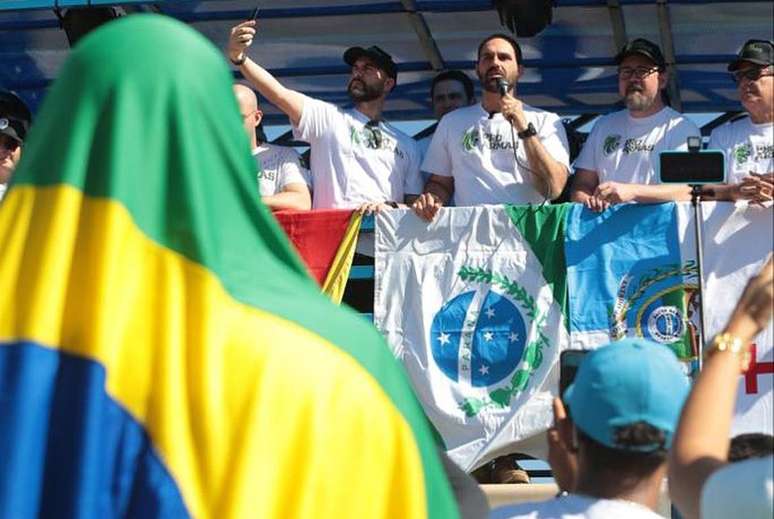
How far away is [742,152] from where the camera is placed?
313 inches

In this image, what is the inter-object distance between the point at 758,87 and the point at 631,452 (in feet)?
17.4

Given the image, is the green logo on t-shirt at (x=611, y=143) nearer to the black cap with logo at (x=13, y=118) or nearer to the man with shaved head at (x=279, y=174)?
the man with shaved head at (x=279, y=174)

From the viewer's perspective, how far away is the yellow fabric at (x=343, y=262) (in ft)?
26.7

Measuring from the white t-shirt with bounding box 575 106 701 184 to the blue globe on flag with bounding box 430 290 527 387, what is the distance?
0.96 metres

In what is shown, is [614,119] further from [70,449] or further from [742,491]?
[70,449]

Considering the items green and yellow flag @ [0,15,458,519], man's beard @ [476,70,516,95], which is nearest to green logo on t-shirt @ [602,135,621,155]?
man's beard @ [476,70,516,95]

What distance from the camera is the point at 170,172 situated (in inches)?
101

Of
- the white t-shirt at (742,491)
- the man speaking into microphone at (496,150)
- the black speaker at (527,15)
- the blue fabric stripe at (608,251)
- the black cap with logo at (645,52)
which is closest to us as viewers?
the white t-shirt at (742,491)

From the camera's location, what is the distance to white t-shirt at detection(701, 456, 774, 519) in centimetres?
276

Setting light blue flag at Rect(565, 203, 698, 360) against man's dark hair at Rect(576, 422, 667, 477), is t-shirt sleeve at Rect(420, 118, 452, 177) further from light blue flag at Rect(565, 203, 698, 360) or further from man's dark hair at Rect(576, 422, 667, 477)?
man's dark hair at Rect(576, 422, 667, 477)

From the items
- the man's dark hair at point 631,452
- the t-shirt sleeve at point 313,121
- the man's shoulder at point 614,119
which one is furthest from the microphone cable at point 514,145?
the man's dark hair at point 631,452

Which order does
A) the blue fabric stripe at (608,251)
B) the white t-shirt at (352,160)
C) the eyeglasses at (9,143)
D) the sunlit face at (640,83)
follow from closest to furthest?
1. the blue fabric stripe at (608,251)
2. the sunlit face at (640,83)
3. the white t-shirt at (352,160)
4. the eyeglasses at (9,143)

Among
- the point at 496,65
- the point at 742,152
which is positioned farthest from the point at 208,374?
the point at 496,65

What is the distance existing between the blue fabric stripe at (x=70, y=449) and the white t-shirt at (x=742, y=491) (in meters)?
0.95
